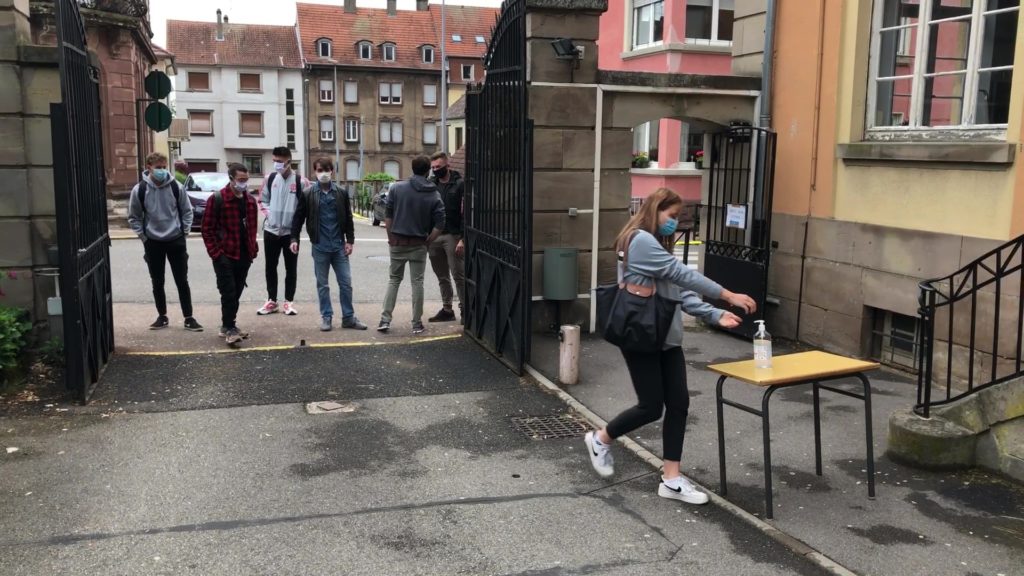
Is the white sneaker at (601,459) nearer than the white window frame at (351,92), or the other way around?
the white sneaker at (601,459)

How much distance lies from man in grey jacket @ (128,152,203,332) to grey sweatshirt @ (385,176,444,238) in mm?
2211

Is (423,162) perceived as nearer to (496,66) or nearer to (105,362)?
(496,66)

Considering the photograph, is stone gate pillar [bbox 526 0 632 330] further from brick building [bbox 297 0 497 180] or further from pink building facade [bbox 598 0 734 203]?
brick building [bbox 297 0 497 180]

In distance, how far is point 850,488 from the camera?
549 centimetres

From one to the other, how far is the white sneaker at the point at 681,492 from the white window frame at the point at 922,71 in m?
4.19

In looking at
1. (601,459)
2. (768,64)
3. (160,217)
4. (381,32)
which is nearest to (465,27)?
(381,32)

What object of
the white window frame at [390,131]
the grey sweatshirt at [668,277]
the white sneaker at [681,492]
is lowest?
the white sneaker at [681,492]

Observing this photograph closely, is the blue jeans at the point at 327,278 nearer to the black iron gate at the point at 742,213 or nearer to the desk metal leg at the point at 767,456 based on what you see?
the black iron gate at the point at 742,213

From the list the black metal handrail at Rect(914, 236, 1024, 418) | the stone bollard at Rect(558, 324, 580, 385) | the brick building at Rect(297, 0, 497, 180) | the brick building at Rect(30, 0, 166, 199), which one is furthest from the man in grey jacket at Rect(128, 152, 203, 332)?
the brick building at Rect(297, 0, 497, 180)

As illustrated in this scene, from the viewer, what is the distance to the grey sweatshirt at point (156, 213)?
363 inches

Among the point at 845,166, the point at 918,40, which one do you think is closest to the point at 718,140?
the point at 845,166

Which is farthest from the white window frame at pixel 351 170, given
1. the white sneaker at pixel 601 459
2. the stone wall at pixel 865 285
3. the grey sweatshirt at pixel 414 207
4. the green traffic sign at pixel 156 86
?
the white sneaker at pixel 601 459

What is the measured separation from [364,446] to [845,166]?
5.49 m

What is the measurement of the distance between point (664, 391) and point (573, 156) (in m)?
4.70
